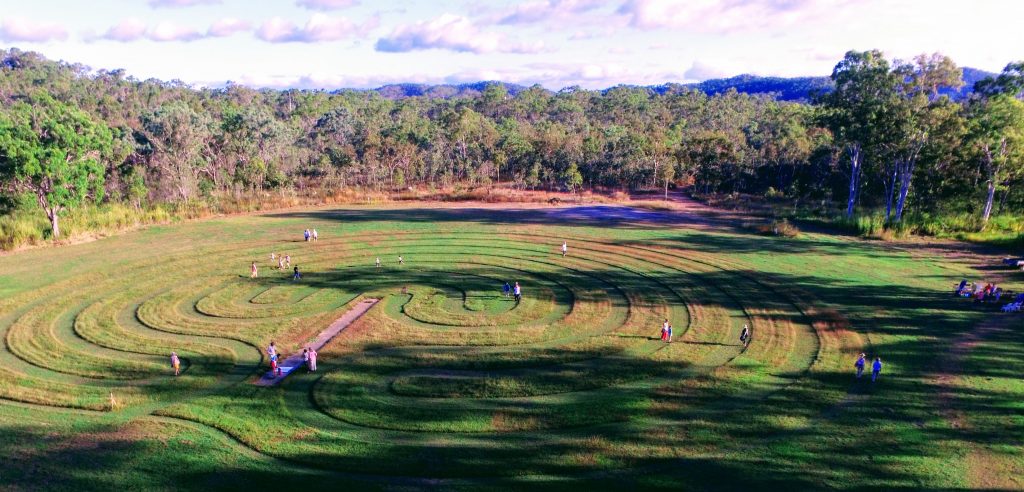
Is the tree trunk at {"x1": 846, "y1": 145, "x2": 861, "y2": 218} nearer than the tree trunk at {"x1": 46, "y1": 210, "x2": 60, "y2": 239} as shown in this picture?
No

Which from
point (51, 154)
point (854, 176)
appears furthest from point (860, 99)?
point (51, 154)

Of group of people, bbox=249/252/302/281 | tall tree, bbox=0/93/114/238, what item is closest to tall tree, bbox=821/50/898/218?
group of people, bbox=249/252/302/281

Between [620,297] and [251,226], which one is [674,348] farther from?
[251,226]

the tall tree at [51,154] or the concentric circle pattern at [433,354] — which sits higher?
the tall tree at [51,154]

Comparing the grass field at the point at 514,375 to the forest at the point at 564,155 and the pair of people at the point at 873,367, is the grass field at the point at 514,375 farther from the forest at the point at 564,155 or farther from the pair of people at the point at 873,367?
the forest at the point at 564,155

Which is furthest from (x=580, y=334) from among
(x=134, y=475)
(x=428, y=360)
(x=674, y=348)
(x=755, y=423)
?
(x=134, y=475)

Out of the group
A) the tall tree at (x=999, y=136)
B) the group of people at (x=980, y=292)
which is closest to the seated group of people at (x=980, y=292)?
the group of people at (x=980, y=292)

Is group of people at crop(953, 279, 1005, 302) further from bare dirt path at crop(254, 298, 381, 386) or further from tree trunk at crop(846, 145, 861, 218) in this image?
bare dirt path at crop(254, 298, 381, 386)

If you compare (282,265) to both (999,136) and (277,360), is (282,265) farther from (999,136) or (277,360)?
(999,136)
